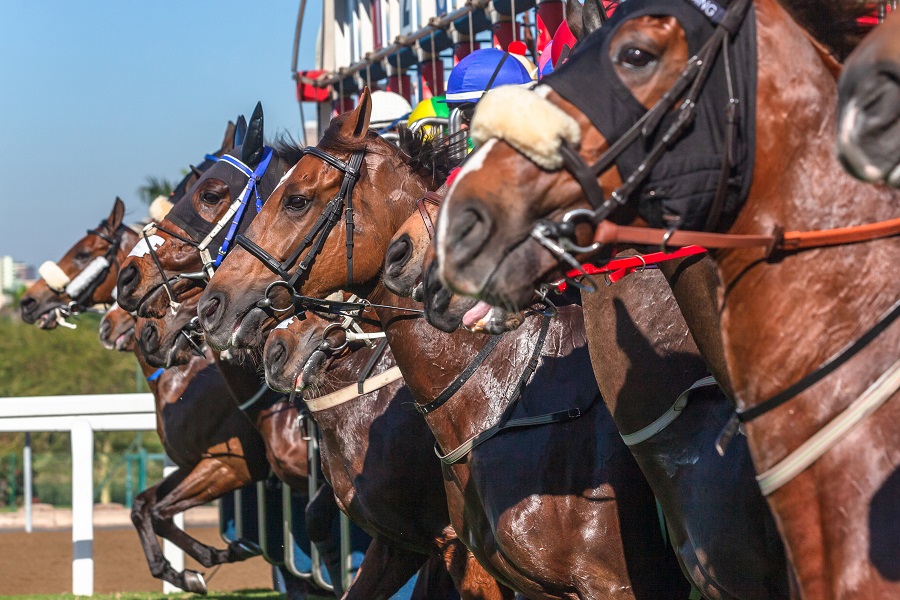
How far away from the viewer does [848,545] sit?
2.35m

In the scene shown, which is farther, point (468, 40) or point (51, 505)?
point (51, 505)

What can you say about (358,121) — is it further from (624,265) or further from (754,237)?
(754,237)

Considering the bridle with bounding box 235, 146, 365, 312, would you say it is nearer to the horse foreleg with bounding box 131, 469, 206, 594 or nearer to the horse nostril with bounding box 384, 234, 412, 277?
the horse nostril with bounding box 384, 234, 412, 277

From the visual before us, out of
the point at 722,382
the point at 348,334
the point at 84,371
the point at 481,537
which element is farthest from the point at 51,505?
the point at 722,382

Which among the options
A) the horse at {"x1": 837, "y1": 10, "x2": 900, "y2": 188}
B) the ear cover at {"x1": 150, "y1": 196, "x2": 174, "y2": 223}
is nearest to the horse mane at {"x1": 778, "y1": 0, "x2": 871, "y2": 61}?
the horse at {"x1": 837, "y1": 10, "x2": 900, "y2": 188}

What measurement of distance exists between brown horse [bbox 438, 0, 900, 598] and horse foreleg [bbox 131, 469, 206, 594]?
692 centimetres

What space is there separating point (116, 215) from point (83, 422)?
6.27ft

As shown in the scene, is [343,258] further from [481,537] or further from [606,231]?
[606,231]

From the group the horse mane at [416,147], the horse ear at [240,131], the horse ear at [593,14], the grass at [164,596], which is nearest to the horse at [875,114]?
the horse ear at [593,14]

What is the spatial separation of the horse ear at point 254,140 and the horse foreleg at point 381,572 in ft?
7.97

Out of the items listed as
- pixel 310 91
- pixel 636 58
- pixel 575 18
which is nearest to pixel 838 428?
pixel 636 58

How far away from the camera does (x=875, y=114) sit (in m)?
2.05

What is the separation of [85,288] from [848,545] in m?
9.58

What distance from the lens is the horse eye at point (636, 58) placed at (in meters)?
2.44
